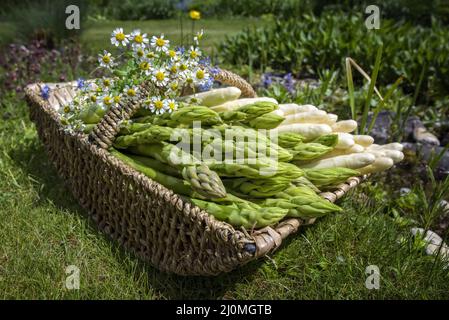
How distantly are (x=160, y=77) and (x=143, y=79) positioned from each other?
131 mm

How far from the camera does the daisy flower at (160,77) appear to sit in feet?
7.86

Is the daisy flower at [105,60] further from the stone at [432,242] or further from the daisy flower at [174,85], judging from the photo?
the stone at [432,242]

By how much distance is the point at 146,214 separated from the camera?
7.31 ft

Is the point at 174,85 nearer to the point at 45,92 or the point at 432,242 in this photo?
the point at 45,92

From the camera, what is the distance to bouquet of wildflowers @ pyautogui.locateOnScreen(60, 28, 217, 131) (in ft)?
7.95

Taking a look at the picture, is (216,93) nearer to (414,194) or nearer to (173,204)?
(173,204)

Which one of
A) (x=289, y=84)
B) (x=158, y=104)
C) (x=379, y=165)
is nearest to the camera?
(x=158, y=104)

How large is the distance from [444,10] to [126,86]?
781 cm

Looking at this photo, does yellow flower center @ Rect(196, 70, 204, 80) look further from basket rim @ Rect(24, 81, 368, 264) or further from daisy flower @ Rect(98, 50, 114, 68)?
basket rim @ Rect(24, 81, 368, 264)

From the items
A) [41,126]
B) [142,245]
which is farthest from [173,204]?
[41,126]

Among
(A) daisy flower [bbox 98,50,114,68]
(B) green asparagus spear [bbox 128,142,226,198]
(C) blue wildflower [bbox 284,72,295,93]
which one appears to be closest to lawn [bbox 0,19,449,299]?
(B) green asparagus spear [bbox 128,142,226,198]

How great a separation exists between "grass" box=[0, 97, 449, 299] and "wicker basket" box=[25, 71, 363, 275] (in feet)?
0.37

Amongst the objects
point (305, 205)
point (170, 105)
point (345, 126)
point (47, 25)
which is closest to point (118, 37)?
point (170, 105)

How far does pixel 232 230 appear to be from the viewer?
190 cm
